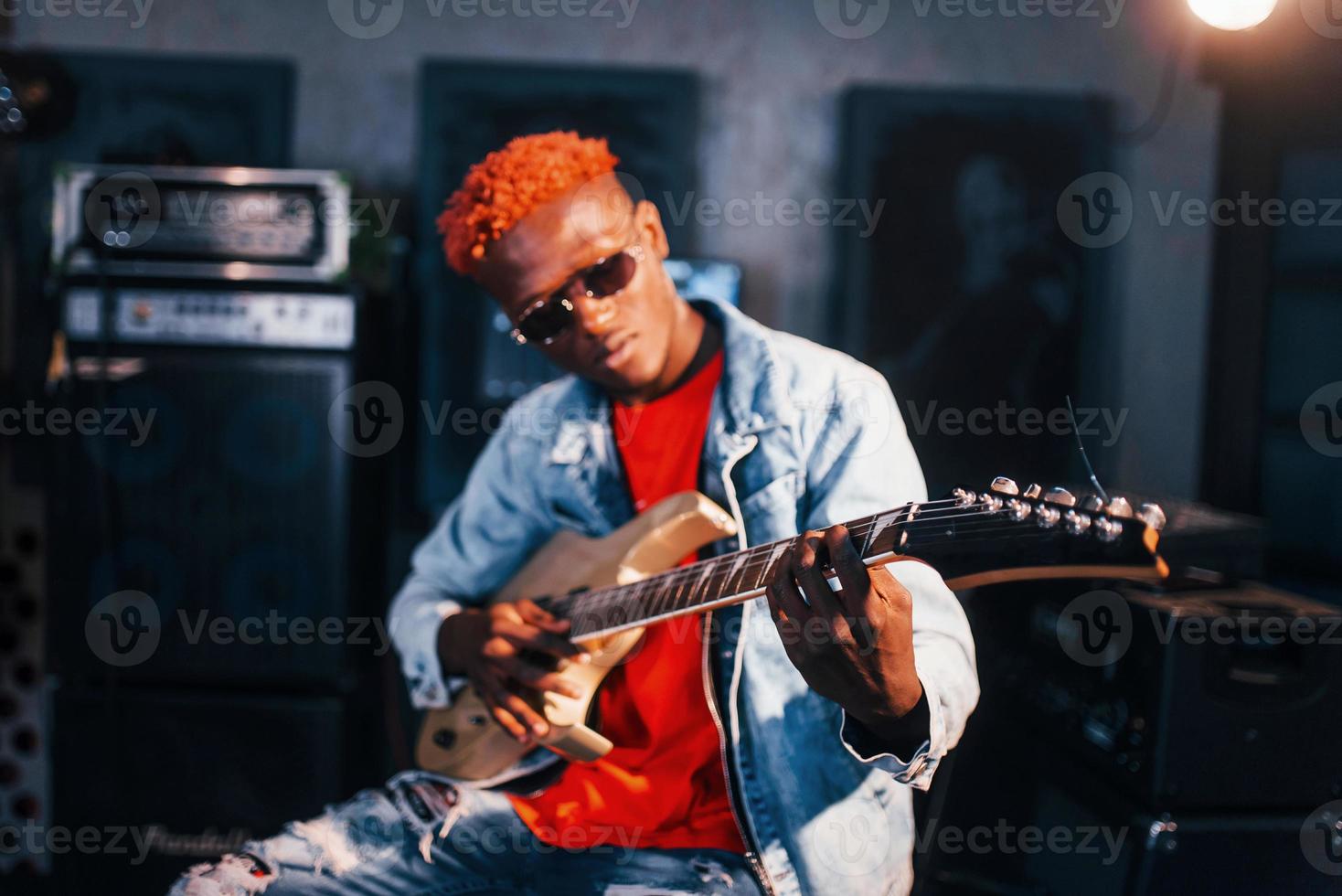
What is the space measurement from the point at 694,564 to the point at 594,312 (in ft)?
1.34

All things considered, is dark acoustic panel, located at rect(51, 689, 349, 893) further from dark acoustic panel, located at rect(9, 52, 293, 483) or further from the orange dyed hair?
the orange dyed hair

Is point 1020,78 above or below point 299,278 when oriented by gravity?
→ above

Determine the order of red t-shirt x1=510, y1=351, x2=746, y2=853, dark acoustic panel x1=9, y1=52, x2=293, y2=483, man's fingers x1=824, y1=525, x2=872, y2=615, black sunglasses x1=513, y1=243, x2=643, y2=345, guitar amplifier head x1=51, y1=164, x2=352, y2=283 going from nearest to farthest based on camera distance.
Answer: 1. man's fingers x1=824, y1=525, x2=872, y2=615
2. red t-shirt x1=510, y1=351, x2=746, y2=853
3. black sunglasses x1=513, y1=243, x2=643, y2=345
4. guitar amplifier head x1=51, y1=164, x2=352, y2=283
5. dark acoustic panel x1=9, y1=52, x2=293, y2=483

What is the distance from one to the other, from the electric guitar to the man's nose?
276 mm

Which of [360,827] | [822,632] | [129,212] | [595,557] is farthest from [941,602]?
[129,212]

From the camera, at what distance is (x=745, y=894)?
1.22m

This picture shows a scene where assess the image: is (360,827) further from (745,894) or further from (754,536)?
(754,536)

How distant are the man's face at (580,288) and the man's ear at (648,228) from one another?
0.03 feet

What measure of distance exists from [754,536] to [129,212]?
67.6 inches

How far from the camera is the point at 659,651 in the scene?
143cm

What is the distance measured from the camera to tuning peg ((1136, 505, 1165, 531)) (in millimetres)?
824

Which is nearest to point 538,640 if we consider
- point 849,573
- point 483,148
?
point 849,573

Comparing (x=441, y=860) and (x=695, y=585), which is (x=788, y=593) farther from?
(x=441, y=860)

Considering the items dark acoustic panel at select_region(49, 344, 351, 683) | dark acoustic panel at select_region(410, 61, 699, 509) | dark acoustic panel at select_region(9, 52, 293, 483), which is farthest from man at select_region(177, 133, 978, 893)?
dark acoustic panel at select_region(9, 52, 293, 483)
